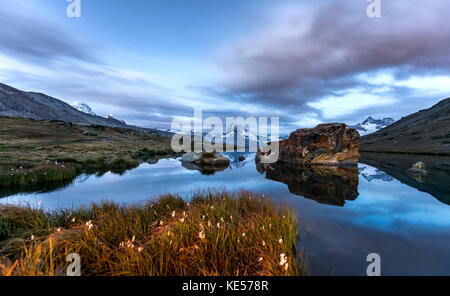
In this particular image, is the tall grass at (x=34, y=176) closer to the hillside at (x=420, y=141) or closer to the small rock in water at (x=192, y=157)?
the small rock in water at (x=192, y=157)

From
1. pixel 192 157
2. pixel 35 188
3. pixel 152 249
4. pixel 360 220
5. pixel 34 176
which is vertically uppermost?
pixel 192 157

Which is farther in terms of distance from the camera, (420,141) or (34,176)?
(420,141)

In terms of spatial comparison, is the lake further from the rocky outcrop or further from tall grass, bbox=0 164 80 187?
the rocky outcrop

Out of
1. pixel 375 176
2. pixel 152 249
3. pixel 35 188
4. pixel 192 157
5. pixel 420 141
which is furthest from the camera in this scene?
pixel 420 141

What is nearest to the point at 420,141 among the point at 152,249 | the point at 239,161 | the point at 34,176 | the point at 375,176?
the point at 375,176

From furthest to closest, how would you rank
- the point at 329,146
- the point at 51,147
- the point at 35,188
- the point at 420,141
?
the point at 420,141
the point at 51,147
the point at 329,146
the point at 35,188

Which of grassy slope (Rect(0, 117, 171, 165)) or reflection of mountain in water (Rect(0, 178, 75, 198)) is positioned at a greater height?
grassy slope (Rect(0, 117, 171, 165))

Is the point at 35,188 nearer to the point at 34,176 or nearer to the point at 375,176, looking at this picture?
the point at 34,176

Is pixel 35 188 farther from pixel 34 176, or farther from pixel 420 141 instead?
pixel 420 141

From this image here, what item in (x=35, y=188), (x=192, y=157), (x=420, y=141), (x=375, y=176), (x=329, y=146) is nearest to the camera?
(x=35, y=188)

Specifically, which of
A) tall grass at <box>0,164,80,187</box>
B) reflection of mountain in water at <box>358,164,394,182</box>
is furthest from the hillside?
tall grass at <box>0,164,80,187</box>

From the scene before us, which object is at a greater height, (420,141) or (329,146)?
(420,141)

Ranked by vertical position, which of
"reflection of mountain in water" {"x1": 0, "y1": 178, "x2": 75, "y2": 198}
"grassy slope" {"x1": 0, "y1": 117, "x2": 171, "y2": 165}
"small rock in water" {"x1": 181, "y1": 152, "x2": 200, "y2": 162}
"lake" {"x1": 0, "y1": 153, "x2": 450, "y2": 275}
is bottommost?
"reflection of mountain in water" {"x1": 0, "y1": 178, "x2": 75, "y2": 198}

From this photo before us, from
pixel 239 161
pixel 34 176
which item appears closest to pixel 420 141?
pixel 239 161
